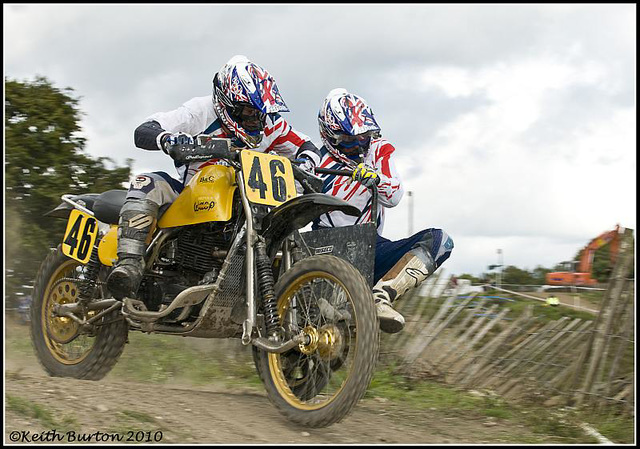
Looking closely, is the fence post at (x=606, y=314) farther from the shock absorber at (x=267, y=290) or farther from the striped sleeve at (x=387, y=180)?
the shock absorber at (x=267, y=290)

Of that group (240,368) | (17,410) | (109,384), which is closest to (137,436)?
(17,410)

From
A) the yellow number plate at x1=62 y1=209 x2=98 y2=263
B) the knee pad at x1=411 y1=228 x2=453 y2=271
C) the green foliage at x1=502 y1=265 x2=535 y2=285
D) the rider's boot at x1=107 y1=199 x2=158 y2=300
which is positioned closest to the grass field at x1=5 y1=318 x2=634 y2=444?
the rider's boot at x1=107 y1=199 x2=158 y2=300

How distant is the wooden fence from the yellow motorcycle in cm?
209

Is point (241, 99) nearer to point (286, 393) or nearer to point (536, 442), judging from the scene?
point (286, 393)

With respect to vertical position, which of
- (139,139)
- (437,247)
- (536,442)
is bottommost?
(536,442)

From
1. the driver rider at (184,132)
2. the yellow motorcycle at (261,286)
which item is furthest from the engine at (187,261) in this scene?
the driver rider at (184,132)

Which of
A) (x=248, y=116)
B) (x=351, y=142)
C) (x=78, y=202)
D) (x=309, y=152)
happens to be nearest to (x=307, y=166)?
(x=309, y=152)

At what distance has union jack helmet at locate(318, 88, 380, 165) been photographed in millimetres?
6527

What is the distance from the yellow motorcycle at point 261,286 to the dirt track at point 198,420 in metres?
0.29

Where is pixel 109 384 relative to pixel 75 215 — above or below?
below

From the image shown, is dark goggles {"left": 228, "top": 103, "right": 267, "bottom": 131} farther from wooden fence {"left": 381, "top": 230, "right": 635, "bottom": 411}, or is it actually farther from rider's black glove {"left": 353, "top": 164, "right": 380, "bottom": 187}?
wooden fence {"left": 381, "top": 230, "right": 635, "bottom": 411}

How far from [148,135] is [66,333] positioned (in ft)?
6.90

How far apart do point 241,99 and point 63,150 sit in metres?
4.43

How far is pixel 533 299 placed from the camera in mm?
8430
